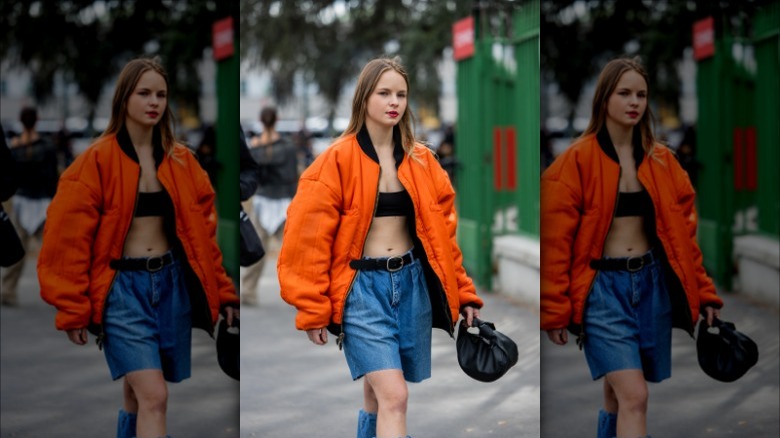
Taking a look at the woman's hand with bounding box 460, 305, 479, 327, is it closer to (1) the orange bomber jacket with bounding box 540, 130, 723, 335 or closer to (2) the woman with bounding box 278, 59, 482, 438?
(2) the woman with bounding box 278, 59, 482, 438

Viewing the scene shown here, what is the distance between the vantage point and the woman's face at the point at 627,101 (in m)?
3.92

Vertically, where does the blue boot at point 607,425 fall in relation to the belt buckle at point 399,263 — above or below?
below

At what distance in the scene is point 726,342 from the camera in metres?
4.14

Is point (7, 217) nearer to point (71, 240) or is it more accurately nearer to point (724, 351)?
point (71, 240)

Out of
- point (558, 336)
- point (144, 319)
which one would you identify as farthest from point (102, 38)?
point (558, 336)

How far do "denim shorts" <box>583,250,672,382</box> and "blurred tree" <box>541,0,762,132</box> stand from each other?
2.12 ft

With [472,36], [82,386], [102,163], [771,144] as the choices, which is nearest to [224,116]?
[102,163]

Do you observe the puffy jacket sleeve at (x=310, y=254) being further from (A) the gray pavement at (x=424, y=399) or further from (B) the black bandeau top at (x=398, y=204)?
(A) the gray pavement at (x=424, y=399)

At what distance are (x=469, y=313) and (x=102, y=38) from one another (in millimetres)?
1721

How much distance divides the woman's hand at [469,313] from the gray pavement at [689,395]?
0.37 m

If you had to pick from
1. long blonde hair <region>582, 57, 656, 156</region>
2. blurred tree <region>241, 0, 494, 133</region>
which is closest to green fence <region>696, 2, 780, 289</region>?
long blonde hair <region>582, 57, 656, 156</region>

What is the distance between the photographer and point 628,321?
13.0 feet

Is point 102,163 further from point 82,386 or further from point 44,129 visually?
point 82,386

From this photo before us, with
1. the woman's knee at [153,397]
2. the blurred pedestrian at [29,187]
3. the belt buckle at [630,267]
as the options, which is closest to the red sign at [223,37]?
the blurred pedestrian at [29,187]
